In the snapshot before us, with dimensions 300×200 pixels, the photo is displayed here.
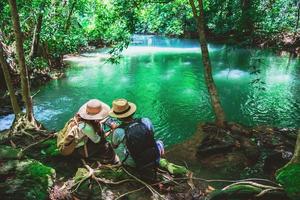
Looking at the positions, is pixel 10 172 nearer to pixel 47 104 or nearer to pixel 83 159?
pixel 83 159

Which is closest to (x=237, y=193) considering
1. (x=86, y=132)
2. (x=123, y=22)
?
(x=86, y=132)

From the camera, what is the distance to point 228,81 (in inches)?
792

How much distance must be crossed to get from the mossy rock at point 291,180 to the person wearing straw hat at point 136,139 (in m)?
1.87

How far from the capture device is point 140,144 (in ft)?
17.1

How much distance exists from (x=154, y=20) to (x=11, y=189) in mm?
16320

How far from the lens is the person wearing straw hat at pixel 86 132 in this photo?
5719mm

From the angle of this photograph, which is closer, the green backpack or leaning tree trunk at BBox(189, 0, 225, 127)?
the green backpack

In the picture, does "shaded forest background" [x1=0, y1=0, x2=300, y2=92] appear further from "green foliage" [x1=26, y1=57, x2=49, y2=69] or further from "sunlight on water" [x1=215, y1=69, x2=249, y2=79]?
"sunlight on water" [x1=215, y1=69, x2=249, y2=79]

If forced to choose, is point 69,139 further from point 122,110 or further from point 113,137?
point 122,110

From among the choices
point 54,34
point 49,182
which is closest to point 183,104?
point 54,34

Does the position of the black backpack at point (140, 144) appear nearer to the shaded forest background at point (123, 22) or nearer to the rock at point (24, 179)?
the rock at point (24, 179)

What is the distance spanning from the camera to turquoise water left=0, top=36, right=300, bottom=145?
13.8m

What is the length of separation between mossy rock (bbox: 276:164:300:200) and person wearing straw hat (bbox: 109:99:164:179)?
1867mm

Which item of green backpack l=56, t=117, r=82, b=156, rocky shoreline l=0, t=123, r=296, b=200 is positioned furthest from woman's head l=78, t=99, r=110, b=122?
rocky shoreline l=0, t=123, r=296, b=200
